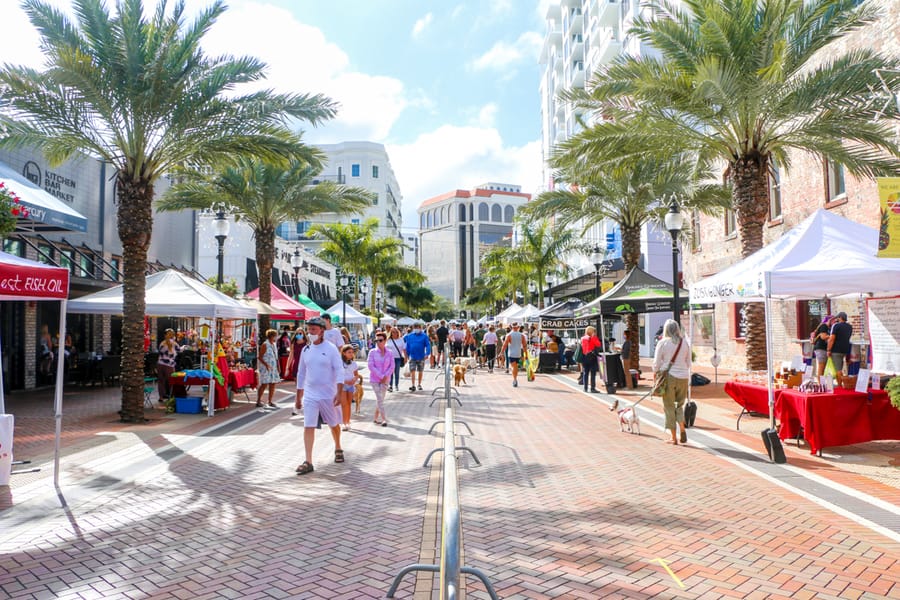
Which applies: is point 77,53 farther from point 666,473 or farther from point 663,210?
point 663,210

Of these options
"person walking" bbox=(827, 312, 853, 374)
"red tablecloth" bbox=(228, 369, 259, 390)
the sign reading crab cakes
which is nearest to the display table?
"person walking" bbox=(827, 312, 853, 374)

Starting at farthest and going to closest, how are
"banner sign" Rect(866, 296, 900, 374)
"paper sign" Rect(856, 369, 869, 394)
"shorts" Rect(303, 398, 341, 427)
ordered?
"banner sign" Rect(866, 296, 900, 374)
"paper sign" Rect(856, 369, 869, 394)
"shorts" Rect(303, 398, 341, 427)

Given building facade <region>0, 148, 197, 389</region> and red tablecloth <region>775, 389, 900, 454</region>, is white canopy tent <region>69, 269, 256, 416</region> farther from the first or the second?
red tablecloth <region>775, 389, 900, 454</region>

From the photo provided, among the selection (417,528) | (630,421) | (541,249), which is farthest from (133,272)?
(541,249)

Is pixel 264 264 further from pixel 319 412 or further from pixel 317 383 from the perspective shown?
pixel 317 383

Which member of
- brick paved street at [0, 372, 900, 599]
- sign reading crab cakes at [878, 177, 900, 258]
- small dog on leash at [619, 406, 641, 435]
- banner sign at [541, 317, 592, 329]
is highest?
sign reading crab cakes at [878, 177, 900, 258]

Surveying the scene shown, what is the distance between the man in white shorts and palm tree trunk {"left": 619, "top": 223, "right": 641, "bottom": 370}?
41.3 feet

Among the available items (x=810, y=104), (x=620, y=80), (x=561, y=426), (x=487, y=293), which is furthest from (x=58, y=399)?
(x=487, y=293)

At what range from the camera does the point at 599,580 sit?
170 inches

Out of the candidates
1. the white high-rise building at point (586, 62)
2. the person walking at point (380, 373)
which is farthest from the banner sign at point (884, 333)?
the white high-rise building at point (586, 62)

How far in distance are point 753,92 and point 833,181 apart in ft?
25.2

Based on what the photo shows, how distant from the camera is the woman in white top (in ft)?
30.2

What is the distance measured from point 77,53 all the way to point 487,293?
72068 millimetres

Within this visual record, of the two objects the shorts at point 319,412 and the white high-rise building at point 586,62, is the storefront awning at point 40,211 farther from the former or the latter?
the white high-rise building at point 586,62
